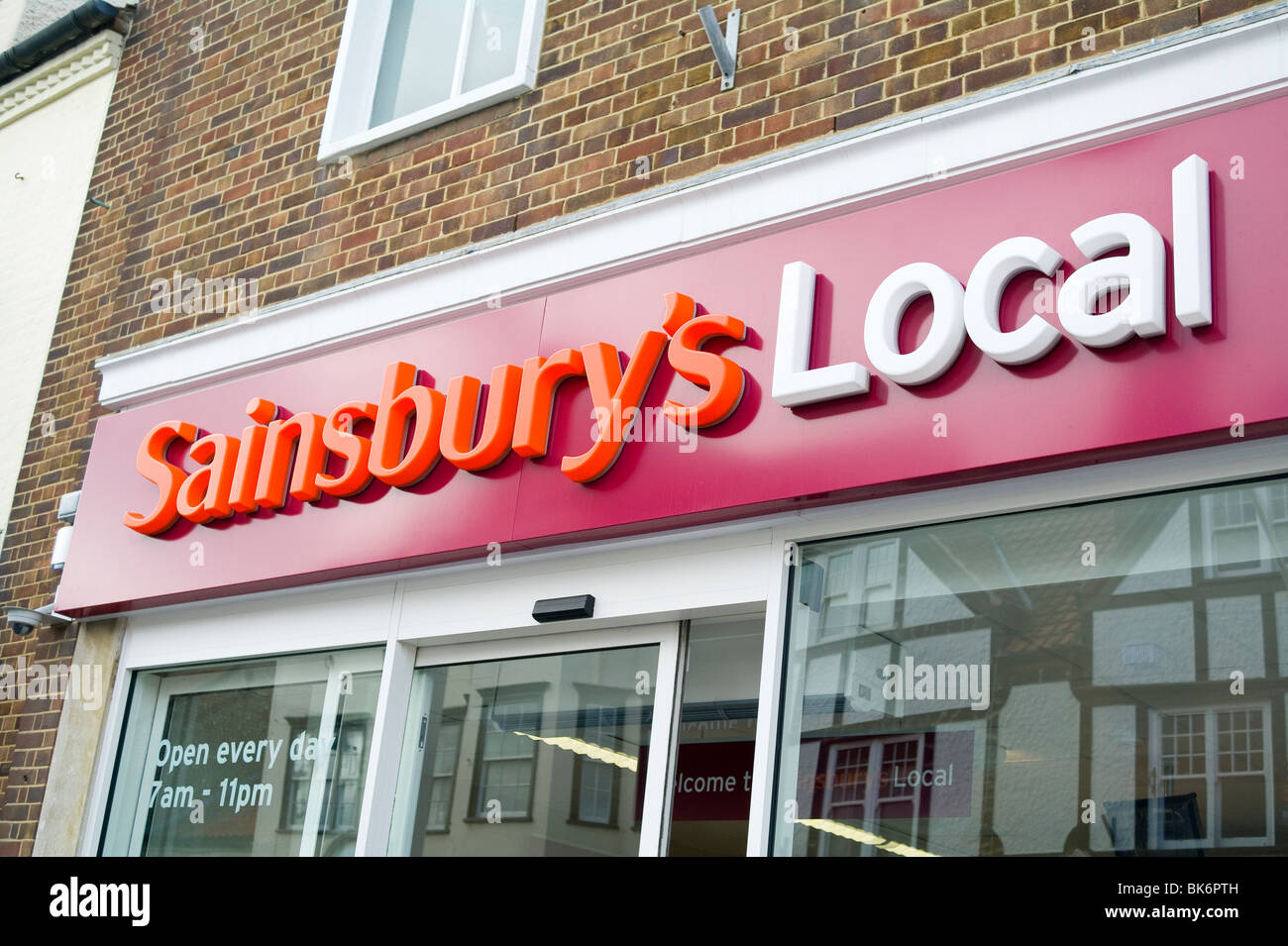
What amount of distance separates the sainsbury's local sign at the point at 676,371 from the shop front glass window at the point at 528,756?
81cm

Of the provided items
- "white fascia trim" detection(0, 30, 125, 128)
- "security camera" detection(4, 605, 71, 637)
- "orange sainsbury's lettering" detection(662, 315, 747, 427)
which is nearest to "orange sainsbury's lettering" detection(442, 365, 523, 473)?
"orange sainsbury's lettering" detection(662, 315, 747, 427)

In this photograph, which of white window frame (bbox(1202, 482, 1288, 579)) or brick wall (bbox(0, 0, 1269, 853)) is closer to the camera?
white window frame (bbox(1202, 482, 1288, 579))

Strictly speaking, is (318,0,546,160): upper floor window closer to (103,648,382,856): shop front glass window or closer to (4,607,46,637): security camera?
(103,648,382,856): shop front glass window

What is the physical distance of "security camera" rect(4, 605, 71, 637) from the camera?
22.4 feet

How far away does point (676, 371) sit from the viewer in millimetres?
4898

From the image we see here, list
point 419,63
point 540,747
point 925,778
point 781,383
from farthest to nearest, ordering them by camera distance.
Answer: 1. point 419,63
2. point 540,747
3. point 781,383
4. point 925,778

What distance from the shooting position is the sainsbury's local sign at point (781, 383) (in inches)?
151

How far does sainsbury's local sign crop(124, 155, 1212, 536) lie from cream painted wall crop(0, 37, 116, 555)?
1746mm

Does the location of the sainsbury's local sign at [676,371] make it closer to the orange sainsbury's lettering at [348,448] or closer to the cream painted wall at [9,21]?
the orange sainsbury's lettering at [348,448]

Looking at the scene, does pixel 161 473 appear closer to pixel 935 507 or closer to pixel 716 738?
pixel 716 738

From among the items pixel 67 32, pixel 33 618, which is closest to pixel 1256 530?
pixel 33 618

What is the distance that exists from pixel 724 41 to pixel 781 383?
166cm

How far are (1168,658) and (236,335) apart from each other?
15.2 ft
